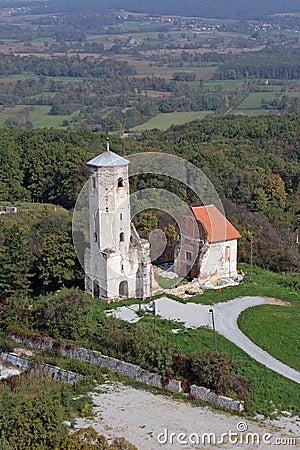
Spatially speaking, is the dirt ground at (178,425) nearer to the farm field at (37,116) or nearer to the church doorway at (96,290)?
the church doorway at (96,290)

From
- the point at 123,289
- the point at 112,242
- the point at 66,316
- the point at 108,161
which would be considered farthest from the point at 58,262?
the point at 108,161

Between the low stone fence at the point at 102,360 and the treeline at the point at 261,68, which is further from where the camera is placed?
the treeline at the point at 261,68

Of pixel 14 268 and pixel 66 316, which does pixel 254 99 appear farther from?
pixel 66 316

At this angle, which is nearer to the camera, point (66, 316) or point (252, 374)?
point (252, 374)

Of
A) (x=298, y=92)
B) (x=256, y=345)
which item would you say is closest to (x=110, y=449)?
(x=256, y=345)

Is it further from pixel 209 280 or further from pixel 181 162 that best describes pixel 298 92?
pixel 209 280

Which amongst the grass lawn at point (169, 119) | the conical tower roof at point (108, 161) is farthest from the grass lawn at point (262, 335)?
the grass lawn at point (169, 119)
